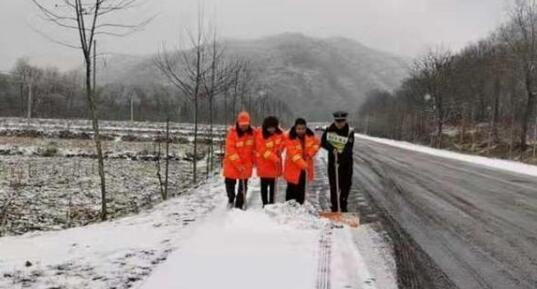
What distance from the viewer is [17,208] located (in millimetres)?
13695

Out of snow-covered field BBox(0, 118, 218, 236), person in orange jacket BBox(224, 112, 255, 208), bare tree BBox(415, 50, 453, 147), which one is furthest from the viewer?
bare tree BBox(415, 50, 453, 147)

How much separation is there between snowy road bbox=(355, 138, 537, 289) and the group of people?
123 centimetres

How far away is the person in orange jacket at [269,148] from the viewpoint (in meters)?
10.6

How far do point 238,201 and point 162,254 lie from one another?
3729 mm

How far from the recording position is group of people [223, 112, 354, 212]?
10430mm

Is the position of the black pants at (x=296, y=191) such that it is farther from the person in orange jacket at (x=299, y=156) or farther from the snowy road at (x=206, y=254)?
the snowy road at (x=206, y=254)

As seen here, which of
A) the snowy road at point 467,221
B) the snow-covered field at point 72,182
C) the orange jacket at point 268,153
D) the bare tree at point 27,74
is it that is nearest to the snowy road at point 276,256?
the snowy road at point 467,221

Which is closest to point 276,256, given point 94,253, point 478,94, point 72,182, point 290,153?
point 94,253

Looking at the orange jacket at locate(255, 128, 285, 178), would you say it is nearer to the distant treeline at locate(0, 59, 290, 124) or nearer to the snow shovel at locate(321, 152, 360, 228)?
the snow shovel at locate(321, 152, 360, 228)

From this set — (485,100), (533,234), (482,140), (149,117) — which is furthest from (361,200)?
(149,117)

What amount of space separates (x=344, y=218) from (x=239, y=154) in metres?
2.21

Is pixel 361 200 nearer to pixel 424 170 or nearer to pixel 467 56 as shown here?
pixel 424 170

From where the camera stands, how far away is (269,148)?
418 inches

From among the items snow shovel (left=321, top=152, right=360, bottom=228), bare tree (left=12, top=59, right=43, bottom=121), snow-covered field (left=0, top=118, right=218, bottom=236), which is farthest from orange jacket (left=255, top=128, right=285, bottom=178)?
bare tree (left=12, top=59, right=43, bottom=121)
